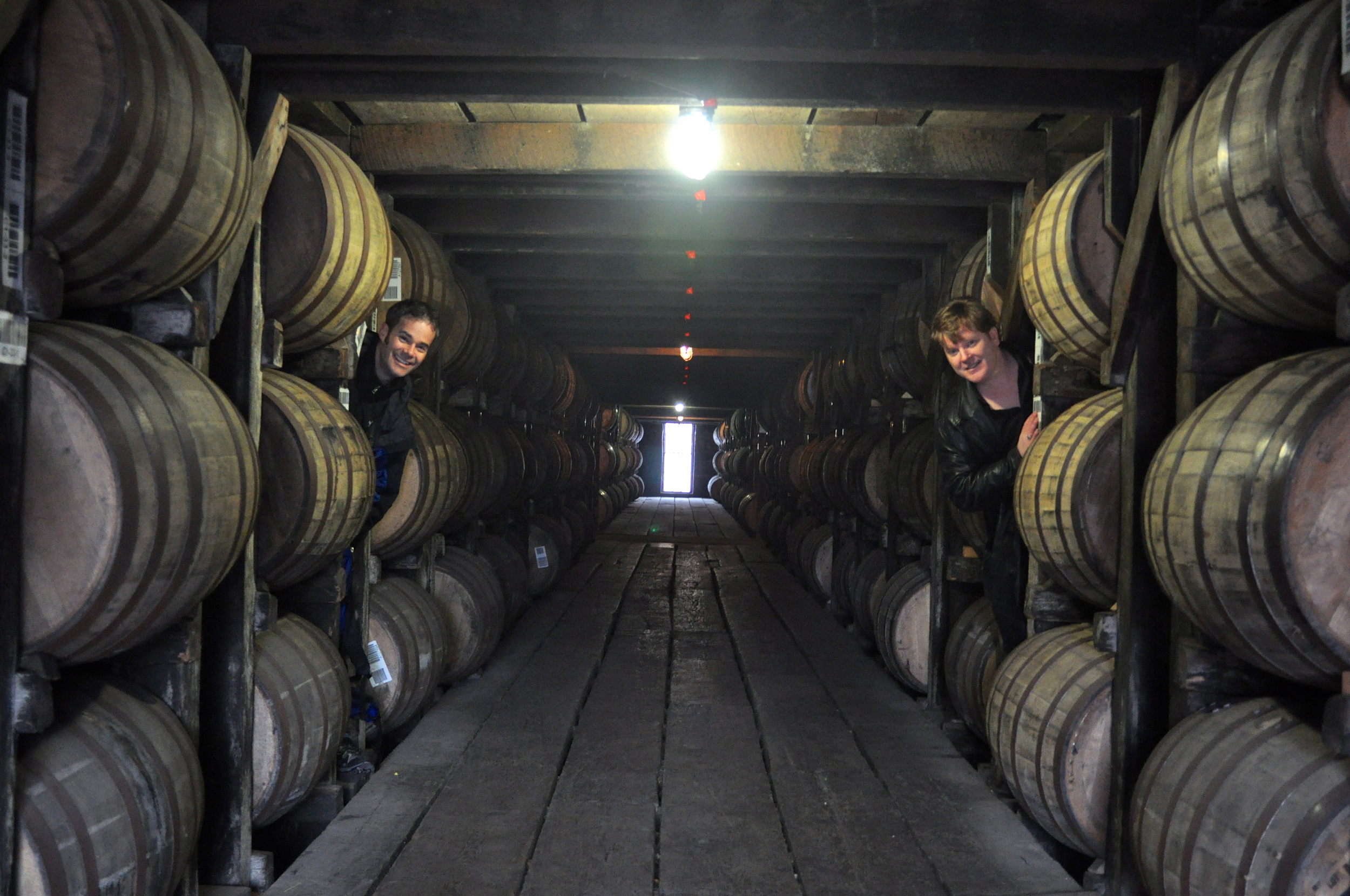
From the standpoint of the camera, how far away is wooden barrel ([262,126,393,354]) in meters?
3.25

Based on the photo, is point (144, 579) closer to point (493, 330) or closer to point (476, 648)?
point (476, 648)

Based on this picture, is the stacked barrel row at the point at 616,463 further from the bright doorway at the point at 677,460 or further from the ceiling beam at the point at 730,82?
the ceiling beam at the point at 730,82

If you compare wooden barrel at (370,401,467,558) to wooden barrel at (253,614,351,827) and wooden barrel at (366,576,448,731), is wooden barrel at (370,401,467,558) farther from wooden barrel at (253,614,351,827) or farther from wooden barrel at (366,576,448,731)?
wooden barrel at (253,614,351,827)

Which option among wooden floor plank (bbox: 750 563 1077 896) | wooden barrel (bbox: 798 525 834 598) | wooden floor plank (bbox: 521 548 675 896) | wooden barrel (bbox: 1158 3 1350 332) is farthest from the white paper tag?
wooden barrel (bbox: 798 525 834 598)

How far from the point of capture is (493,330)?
6.13m

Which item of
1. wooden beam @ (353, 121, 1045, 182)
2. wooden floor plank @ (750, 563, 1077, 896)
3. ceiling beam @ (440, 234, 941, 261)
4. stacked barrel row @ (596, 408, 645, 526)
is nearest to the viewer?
wooden floor plank @ (750, 563, 1077, 896)

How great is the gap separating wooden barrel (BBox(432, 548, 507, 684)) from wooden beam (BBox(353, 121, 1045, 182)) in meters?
2.10

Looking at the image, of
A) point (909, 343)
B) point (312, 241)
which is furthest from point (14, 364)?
point (909, 343)

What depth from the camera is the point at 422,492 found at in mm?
4434

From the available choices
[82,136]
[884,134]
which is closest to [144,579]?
[82,136]

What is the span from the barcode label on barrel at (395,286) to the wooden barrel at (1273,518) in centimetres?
315

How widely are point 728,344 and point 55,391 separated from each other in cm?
943

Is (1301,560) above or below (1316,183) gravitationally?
below

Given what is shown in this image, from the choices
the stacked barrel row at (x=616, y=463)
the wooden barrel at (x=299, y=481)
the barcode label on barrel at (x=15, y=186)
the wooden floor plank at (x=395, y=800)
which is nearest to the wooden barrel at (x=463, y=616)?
the wooden floor plank at (x=395, y=800)
